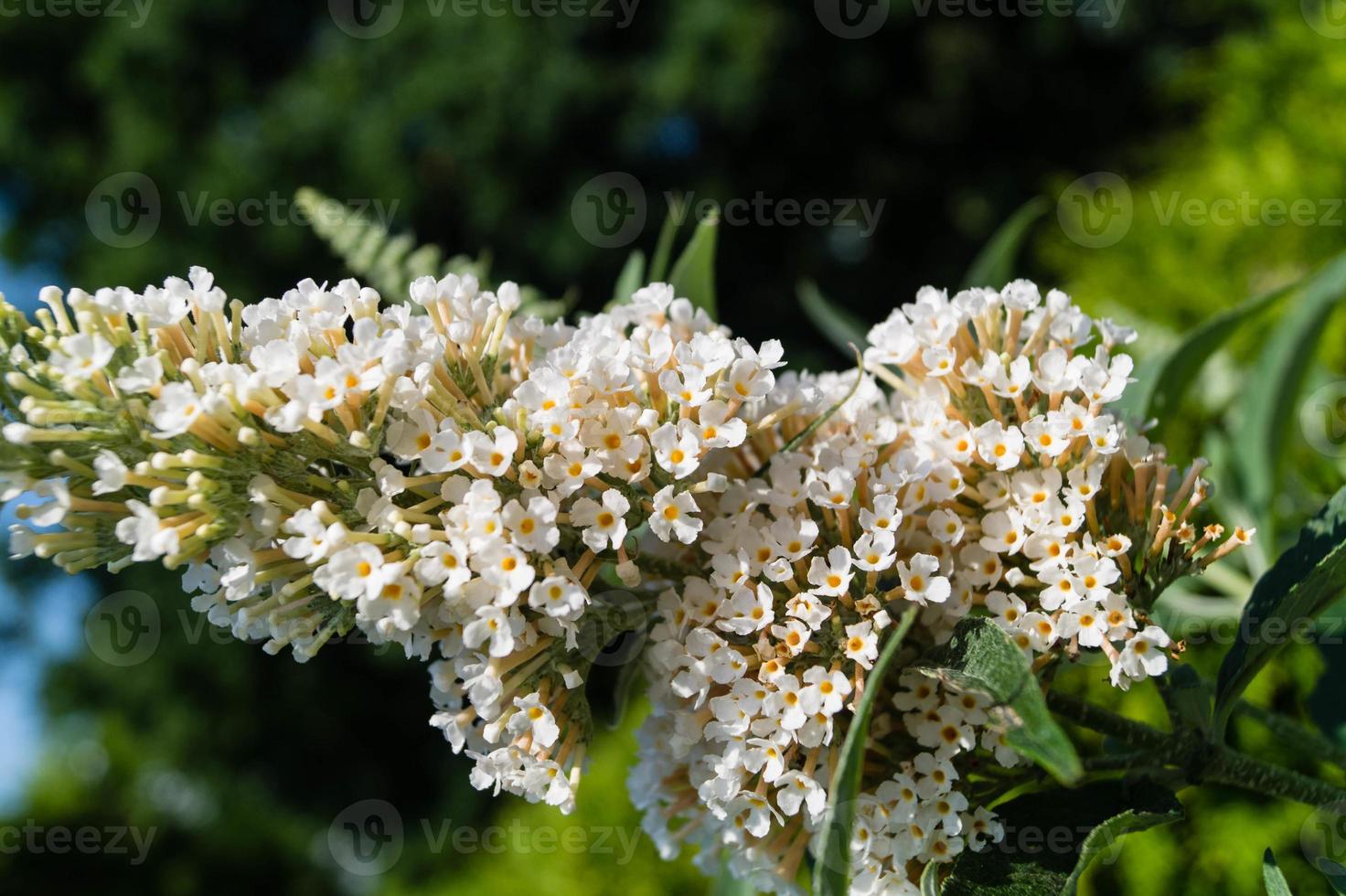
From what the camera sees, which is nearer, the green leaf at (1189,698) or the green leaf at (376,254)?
the green leaf at (1189,698)

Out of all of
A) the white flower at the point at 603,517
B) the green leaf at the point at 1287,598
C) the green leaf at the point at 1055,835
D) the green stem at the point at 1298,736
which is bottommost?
the green stem at the point at 1298,736

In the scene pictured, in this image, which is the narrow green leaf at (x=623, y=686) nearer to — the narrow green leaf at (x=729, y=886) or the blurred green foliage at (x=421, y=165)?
the narrow green leaf at (x=729, y=886)

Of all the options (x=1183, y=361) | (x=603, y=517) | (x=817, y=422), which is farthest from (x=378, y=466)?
(x=1183, y=361)

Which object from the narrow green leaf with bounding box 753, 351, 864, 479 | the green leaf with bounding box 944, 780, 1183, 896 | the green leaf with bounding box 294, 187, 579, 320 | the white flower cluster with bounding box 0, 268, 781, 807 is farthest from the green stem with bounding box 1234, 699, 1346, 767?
the green leaf with bounding box 294, 187, 579, 320

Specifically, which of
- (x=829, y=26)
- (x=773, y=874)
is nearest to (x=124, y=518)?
(x=773, y=874)

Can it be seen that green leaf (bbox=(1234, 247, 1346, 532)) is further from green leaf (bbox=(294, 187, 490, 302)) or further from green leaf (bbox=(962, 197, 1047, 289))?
green leaf (bbox=(294, 187, 490, 302))

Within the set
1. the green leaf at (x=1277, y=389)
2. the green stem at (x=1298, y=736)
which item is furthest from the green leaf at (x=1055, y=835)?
the green leaf at (x=1277, y=389)
